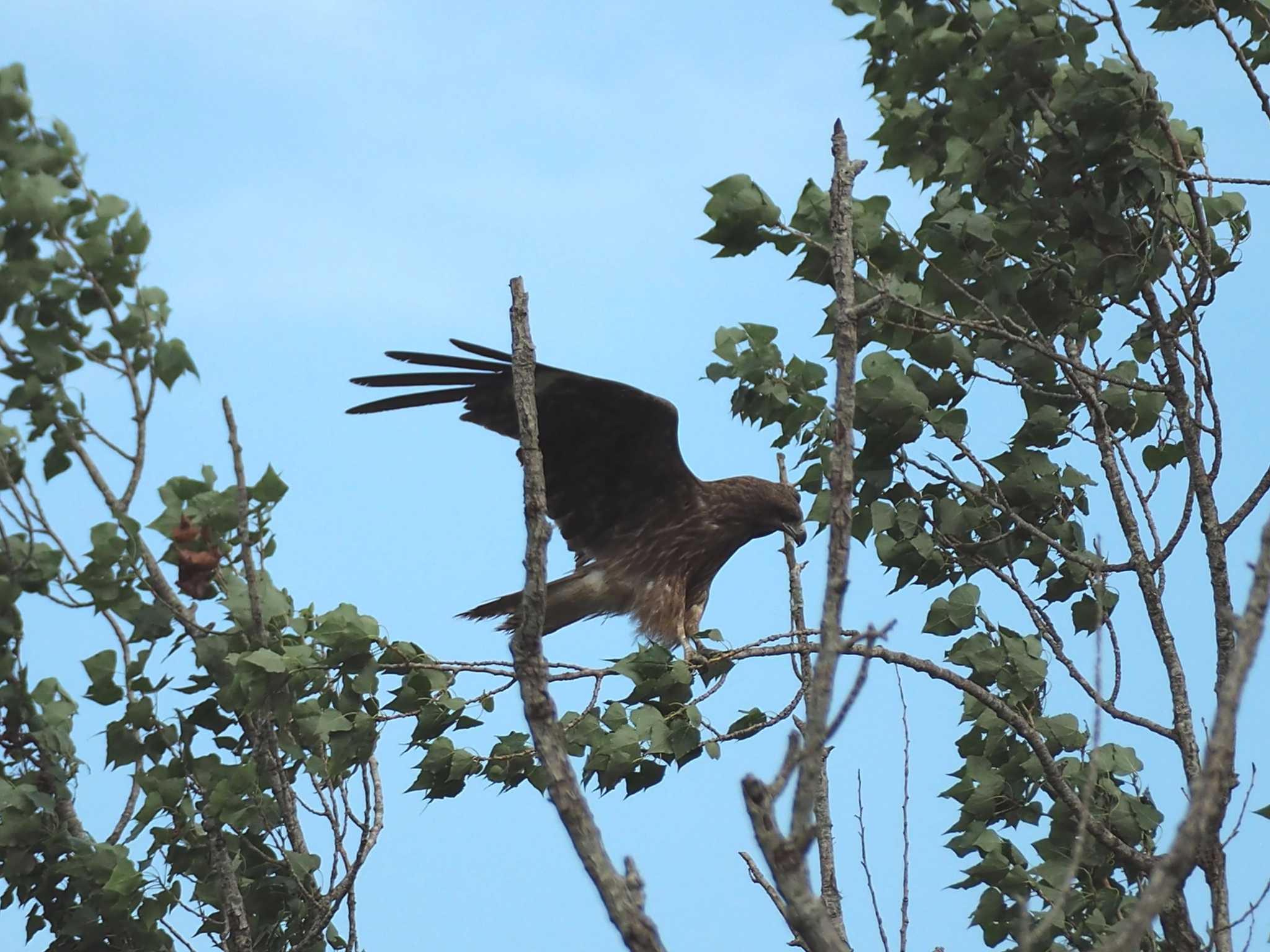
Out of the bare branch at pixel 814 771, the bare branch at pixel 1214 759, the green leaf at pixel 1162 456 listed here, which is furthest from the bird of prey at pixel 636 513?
the bare branch at pixel 1214 759

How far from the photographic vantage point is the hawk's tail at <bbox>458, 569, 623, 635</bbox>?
298 inches

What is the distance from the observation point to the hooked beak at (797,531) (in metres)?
7.84

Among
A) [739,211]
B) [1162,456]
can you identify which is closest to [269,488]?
[739,211]

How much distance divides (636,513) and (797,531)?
3.01ft

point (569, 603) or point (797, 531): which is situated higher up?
point (797, 531)

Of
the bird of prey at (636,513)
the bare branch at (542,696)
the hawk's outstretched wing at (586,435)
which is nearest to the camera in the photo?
the bare branch at (542,696)

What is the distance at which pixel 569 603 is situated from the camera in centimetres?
776

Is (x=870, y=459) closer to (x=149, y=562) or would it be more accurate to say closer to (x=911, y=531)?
(x=911, y=531)

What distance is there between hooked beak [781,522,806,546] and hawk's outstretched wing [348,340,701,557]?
547mm

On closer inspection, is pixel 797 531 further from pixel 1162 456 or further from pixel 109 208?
pixel 109 208

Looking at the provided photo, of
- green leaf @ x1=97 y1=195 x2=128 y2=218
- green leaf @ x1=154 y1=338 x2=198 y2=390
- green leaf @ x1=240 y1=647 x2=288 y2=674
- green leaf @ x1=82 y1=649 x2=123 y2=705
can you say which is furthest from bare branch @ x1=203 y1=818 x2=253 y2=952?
green leaf @ x1=97 y1=195 x2=128 y2=218

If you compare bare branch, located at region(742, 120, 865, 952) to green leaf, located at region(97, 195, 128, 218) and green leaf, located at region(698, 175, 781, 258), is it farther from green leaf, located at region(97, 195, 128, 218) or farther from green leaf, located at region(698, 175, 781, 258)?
green leaf, located at region(97, 195, 128, 218)

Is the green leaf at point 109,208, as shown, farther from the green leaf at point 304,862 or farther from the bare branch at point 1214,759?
the bare branch at point 1214,759

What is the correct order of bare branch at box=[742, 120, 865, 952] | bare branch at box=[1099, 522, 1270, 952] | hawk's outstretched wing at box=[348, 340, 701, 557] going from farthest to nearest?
hawk's outstretched wing at box=[348, 340, 701, 557] → bare branch at box=[742, 120, 865, 952] → bare branch at box=[1099, 522, 1270, 952]
